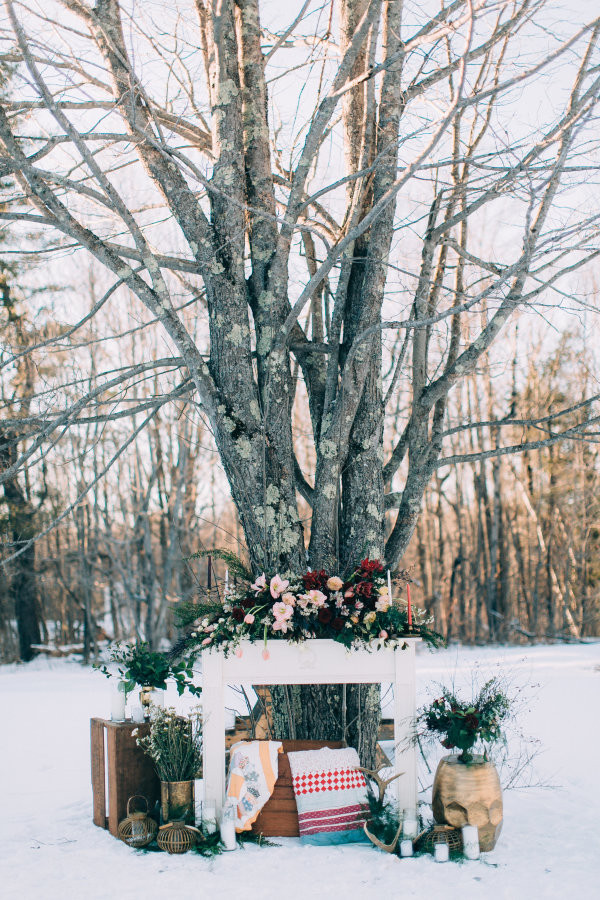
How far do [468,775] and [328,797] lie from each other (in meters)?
0.70

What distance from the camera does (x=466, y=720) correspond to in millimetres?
3752

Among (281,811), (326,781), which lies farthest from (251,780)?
(326,781)

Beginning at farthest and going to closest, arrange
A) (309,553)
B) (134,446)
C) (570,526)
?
(570,526), (134,446), (309,553)

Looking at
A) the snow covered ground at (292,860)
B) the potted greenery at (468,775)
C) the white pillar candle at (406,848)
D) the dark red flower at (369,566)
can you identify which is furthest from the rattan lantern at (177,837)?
the dark red flower at (369,566)

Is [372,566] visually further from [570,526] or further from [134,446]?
[570,526]

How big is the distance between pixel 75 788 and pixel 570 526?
13642mm

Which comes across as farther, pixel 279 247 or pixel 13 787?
pixel 13 787

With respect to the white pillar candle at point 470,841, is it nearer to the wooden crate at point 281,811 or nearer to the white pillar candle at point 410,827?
the white pillar candle at point 410,827

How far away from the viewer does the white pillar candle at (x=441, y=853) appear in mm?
3572

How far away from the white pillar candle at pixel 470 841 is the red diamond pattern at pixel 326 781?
565 millimetres

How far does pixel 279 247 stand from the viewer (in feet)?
15.5

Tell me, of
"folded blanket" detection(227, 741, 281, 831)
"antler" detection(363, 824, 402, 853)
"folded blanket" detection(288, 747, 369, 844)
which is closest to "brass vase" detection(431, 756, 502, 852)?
"antler" detection(363, 824, 402, 853)

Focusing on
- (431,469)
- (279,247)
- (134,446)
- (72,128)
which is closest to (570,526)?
(134,446)

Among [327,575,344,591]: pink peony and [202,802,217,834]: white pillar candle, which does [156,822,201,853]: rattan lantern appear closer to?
[202,802,217,834]: white pillar candle
